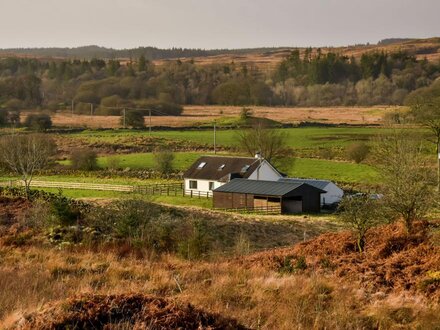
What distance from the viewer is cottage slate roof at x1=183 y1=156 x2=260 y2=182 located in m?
50.9

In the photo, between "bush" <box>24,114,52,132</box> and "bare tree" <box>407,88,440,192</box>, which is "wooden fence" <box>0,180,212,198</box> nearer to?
"bare tree" <box>407,88,440,192</box>

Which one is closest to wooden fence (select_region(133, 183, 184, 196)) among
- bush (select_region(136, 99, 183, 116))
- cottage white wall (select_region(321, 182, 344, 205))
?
cottage white wall (select_region(321, 182, 344, 205))

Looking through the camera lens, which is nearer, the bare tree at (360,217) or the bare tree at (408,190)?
the bare tree at (360,217)

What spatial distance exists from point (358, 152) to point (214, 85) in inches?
4891

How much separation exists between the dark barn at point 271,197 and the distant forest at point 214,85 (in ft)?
299

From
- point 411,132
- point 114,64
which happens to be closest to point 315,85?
point 114,64

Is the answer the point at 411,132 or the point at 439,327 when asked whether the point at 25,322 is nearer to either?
the point at 439,327

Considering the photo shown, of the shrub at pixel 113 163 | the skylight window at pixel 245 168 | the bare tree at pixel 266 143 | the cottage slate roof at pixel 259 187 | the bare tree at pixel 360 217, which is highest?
the bare tree at pixel 360 217

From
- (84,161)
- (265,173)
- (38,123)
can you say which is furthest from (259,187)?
(38,123)

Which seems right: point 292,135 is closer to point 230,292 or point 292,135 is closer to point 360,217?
point 360,217

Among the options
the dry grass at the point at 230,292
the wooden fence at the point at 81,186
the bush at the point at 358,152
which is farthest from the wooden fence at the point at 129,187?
the dry grass at the point at 230,292

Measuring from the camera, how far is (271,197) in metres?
44.9

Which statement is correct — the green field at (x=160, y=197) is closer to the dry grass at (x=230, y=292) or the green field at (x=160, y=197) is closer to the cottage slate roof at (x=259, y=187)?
the cottage slate roof at (x=259, y=187)

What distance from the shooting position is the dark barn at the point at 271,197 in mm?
44812
